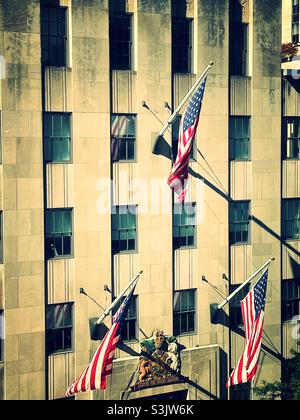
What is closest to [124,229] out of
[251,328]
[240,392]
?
[251,328]

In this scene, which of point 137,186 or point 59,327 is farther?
point 137,186

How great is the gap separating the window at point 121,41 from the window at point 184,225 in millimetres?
7582

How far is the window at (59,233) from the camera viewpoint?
27859 millimetres

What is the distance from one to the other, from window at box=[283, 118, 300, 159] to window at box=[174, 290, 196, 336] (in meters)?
9.55

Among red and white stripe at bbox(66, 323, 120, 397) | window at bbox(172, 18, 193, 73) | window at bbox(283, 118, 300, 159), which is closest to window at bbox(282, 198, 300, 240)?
window at bbox(283, 118, 300, 159)

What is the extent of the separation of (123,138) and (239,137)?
6644mm

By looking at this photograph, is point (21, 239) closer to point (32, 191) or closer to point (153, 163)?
point (32, 191)

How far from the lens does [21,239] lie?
88.5 feet

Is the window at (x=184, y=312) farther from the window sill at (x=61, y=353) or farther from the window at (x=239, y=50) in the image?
the window at (x=239, y=50)

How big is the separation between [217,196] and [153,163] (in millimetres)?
3971

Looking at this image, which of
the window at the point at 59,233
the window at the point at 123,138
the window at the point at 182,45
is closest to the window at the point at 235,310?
the window at the point at 123,138

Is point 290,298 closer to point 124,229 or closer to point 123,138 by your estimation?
point 124,229

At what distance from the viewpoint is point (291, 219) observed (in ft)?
109
